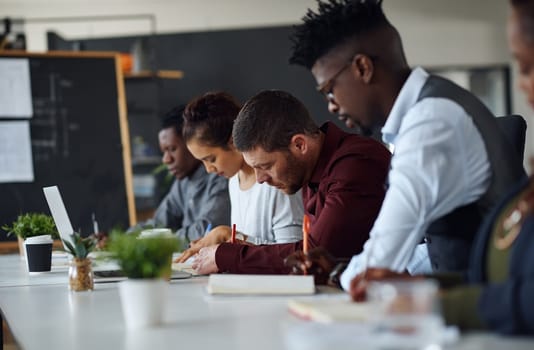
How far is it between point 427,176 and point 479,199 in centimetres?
14

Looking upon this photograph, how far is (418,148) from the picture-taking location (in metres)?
1.68

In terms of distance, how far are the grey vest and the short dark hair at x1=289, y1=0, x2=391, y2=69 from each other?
25 cm

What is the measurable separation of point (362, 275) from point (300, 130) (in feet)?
3.11

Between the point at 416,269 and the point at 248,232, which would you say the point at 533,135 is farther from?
the point at 416,269

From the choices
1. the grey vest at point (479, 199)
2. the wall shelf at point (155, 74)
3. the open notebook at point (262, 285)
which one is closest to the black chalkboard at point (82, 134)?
the wall shelf at point (155, 74)

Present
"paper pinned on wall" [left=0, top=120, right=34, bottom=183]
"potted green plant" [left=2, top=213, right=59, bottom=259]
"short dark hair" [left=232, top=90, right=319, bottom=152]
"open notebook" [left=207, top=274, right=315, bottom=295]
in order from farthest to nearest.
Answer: "paper pinned on wall" [left=0, top=120, right=34, bottom=183] → "potted green plant" [left=2, top=213, right=59, bottom=259] → "short dark hair" [left=232, top=90, right=319, bottom=152] → "open notebook" [left=207, top=274, right=315, bottom=295]

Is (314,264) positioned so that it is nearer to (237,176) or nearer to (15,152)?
(237,176)

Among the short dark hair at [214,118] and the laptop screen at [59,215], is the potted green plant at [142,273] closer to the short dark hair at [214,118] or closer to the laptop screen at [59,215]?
the laptop screen at [59,215]

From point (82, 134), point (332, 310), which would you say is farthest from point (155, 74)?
point (332, 310)

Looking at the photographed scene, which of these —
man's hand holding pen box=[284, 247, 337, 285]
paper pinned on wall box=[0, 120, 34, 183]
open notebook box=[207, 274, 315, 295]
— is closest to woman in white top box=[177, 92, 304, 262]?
man's hand holding pen box=[284, 247, 337, 285]

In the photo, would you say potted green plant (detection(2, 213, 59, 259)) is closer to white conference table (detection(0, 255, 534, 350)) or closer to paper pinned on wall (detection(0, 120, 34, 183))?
white conference table (detection(0, 255, 534, 350))

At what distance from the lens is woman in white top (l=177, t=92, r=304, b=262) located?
297 centimetres

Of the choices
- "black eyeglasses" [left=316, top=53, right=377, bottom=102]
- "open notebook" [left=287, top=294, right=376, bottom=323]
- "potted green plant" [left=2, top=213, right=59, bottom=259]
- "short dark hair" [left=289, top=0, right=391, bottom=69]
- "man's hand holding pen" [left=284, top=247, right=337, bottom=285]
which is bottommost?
"potted green plant" [left=2, top=213, right=59, bottom=259]

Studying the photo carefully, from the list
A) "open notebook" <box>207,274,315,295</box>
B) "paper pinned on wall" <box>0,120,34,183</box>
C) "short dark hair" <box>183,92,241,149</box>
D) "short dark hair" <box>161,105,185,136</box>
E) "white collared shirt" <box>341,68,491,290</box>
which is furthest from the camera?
"paper pinned on wall" <box>0,120,34,183</box>
